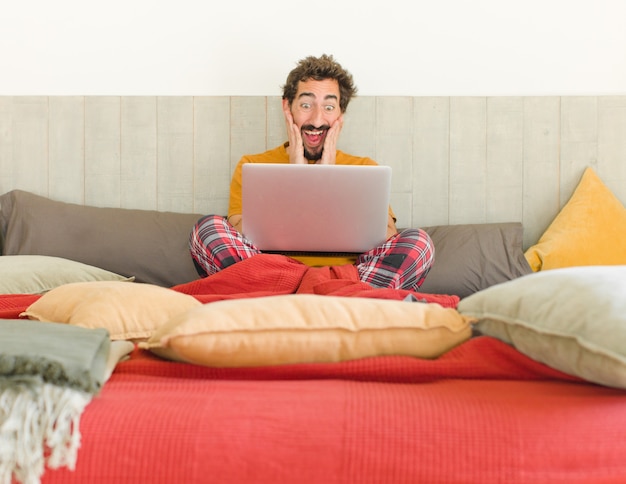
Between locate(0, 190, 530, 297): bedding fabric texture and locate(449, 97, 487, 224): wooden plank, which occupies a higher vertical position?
locate(449, 97, 487, 224): wooden plank

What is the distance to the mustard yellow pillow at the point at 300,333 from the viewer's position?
2.87ft

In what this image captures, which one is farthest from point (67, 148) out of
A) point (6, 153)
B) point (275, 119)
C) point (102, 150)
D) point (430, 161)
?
point (430, 161)

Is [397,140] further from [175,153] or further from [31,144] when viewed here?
[31,144]

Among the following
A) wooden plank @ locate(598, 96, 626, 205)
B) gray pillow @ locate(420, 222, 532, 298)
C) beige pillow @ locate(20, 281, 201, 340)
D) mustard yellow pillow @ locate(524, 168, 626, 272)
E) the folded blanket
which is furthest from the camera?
wooden plank @ locate(598, 96, 626, 205)

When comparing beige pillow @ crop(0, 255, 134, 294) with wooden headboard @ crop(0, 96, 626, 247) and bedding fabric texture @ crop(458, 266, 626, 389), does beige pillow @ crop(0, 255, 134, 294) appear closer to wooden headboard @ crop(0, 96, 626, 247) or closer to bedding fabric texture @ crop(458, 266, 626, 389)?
wooden headboard @ crop(0, 96, 626, 247)

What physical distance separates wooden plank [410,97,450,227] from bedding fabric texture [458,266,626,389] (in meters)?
1.71

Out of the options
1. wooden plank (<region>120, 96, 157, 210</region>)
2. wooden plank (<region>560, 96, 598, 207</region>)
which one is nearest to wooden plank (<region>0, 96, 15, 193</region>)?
wooden plank (<region>120, 96, 157, 210</region>)

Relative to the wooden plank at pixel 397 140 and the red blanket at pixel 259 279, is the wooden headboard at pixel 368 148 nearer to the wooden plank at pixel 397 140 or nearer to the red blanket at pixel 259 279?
the wooden plank at pixel 397 140

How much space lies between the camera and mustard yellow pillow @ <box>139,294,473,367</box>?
34.4 inches

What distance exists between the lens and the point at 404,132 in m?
2.66

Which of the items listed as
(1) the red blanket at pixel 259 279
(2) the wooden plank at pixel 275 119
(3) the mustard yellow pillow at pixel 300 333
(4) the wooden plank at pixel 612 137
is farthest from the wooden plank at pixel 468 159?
(3) the mustard yellow pillow at pixel 300 333

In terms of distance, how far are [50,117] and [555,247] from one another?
81.8 inches
